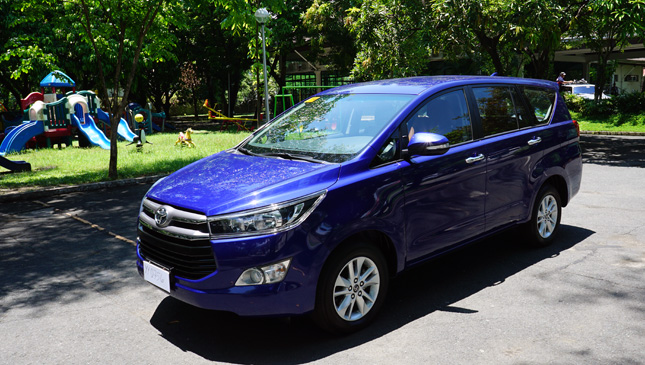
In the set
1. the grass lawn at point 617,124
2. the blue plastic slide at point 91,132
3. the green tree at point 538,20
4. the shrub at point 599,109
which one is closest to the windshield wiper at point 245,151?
the green tree at point 538,20

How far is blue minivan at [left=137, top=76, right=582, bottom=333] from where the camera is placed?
3727 mm

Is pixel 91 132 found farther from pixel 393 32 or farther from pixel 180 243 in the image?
pixel 180 243

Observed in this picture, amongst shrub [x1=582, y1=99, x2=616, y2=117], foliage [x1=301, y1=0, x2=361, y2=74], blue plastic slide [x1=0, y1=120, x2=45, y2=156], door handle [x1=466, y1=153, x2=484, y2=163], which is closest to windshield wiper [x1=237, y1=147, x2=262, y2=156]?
door handle [x1=466, y1=153, x2=484, y2=163]

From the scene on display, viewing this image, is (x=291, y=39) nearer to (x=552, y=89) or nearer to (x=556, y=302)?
(x=552, y=89)

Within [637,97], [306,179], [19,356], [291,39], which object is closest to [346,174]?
[306,179]

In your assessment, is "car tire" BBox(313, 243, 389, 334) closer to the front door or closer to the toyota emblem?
the front door

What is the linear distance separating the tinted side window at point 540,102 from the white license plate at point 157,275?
401cm

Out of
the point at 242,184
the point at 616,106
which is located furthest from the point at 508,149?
the point at 616,106

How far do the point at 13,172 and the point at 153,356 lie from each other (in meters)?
10.9

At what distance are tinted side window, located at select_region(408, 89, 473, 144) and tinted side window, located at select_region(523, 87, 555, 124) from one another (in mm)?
1176

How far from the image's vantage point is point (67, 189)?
10570 millimetres

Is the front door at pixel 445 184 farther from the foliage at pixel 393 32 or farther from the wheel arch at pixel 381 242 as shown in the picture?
the foliage at pixel 393 32

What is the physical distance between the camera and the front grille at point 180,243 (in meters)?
3.79

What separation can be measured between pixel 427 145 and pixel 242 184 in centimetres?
141
